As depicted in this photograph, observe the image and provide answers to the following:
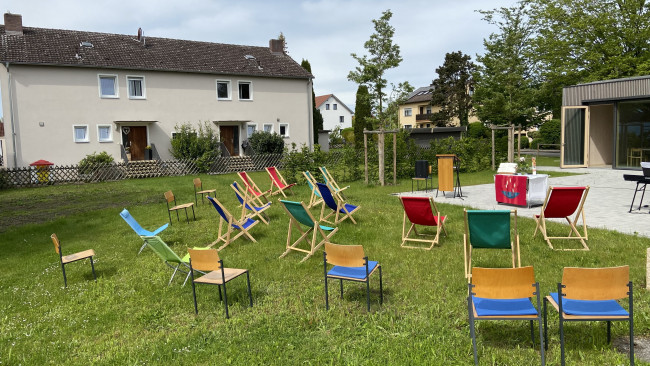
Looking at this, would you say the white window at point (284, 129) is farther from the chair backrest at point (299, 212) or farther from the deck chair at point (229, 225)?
the chair backrest at point (299, 212)

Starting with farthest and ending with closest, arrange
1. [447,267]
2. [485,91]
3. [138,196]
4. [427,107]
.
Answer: [427,107]
[485,91]
[138,196]
[447,267]

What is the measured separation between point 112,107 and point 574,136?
73.7 feet

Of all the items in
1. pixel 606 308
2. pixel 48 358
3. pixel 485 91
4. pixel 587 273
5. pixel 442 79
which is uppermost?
pixel 442 79

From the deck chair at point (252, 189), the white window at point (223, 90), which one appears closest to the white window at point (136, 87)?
the white window at point (223, 90)

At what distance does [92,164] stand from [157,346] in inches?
687

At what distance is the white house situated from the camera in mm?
67625

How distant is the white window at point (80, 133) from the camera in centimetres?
2169

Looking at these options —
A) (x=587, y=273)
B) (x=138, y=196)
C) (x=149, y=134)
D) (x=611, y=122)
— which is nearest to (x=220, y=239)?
(x=587, y=273)

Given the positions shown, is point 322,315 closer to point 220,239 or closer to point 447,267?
point 447,267

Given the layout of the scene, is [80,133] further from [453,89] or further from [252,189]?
A: [453,89]

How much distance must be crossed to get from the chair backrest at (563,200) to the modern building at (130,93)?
829 inches

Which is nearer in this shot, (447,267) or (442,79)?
(447,267)

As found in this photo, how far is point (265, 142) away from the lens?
24.5 metres

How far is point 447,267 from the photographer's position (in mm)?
5613
